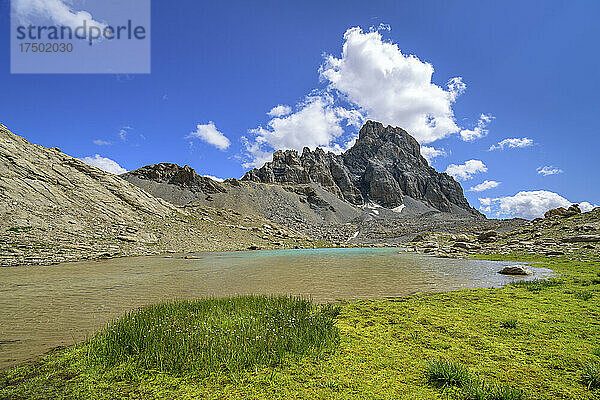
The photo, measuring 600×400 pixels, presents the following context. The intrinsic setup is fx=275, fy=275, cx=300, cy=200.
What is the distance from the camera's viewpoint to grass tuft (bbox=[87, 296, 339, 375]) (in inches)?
239

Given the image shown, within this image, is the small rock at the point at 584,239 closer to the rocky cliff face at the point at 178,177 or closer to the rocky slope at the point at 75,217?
the rocky slope at the point at 75,217

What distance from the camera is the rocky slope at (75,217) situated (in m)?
37.5

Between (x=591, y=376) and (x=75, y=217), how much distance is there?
2454 inches

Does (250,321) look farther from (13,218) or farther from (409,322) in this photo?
(13,218)

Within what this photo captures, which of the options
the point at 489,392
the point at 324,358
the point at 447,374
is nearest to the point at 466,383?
the point at 447,374

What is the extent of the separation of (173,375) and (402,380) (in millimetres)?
4575

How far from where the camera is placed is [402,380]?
17.3ft

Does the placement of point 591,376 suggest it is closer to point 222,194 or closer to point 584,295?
point 584,295

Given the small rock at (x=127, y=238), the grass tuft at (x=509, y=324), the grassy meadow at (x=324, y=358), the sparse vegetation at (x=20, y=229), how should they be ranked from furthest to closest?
the small rock at (x=127, y=238)
the sparse vegetation at (x=20, y=229)
the grass tuft at (x=509, y=324)
the grassy meadow at (x=324, y=358)

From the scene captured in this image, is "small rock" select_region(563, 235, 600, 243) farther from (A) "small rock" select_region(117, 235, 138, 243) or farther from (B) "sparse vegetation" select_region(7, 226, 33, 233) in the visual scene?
(B) "sparse vegetation" select_region(7, 226, 33, 233)

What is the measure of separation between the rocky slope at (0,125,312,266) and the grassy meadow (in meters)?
36.4

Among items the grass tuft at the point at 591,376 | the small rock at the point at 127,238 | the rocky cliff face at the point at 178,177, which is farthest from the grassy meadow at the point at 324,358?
the rocky cliff face at the point at 178,177

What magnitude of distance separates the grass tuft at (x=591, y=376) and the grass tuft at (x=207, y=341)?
474 cm

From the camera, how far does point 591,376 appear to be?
488 cm
